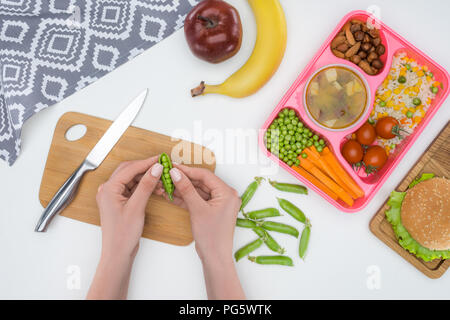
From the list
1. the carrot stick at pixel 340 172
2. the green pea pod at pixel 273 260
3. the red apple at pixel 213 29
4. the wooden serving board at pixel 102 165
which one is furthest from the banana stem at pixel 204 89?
the green pea pod at pixel 273 260

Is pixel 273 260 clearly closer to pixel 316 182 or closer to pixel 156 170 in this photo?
pixel 316 182

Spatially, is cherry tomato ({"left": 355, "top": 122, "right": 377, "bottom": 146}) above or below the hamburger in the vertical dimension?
above

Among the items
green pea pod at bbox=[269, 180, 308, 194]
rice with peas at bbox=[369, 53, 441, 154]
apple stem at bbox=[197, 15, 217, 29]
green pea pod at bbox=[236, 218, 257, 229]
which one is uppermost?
rice with peas at bbox=[369, 53, 441, 154]

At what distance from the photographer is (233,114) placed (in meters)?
1.45

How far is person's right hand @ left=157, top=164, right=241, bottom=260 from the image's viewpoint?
4.25 ft

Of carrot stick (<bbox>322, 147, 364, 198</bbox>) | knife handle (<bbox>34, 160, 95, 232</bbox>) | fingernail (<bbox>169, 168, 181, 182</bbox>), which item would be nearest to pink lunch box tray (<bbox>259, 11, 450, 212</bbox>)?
carrot stick (<bbox>322, 147, 364, 198</bbox>)

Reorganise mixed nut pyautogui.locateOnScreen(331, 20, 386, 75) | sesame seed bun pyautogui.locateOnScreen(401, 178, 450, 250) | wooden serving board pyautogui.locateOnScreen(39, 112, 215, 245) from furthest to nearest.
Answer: wooden serving board pyautogui.locateOnScreen(39, 112, 215, 245) → mixed nut pyautogui.locateOnScreen(331, 20, 386, 75) → sesame seed bun pyautogui.locateOnScreen(401, 178, 450, 250)

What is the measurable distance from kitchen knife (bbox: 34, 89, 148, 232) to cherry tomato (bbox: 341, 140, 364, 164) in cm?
97

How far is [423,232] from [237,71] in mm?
1009

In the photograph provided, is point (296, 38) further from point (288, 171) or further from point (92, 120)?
point (92, 120)

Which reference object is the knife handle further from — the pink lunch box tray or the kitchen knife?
the pink lunch box tray

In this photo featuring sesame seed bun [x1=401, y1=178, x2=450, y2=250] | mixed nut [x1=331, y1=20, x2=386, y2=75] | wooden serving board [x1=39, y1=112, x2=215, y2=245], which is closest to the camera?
sesame seed bun [x1=401, y1=178, x2=450, y2=250]

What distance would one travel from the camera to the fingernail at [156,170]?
128cm

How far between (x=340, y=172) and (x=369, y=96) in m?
0.33
